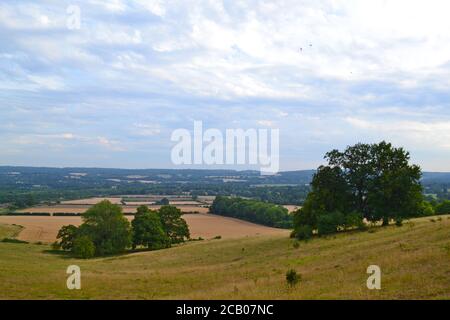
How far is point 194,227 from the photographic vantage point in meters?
109

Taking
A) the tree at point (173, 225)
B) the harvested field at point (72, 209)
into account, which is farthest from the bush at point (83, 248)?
the harvested field at point (72, 209)

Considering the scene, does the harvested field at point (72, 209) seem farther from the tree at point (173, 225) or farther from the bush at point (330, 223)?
the bush at point (330, 223)

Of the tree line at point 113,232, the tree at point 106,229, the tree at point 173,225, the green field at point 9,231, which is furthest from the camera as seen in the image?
the green field at point 9,231

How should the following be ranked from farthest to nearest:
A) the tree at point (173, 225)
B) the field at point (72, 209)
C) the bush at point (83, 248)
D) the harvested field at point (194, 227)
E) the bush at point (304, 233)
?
1. the field at point (72, 209)
2. the harvested field at point (194, 227)
3. the tree at point (173, 225)
4. the bush at point (83, 248)
5. the bush at point (304, 233)

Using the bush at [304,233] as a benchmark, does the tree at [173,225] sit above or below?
below

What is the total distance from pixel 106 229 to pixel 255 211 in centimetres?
6009

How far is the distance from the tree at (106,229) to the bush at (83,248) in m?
4.59

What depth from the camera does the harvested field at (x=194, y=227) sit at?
92000 millimetres

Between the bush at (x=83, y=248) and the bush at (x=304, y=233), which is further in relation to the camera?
the bush at (x=83, y=248)

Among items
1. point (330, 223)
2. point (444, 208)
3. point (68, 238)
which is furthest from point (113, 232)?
point (444, 208)

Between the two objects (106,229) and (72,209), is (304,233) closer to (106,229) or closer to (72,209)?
(106,229)

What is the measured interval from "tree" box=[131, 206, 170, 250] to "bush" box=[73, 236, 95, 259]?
9.65 meters
